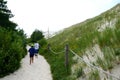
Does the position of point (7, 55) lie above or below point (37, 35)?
below

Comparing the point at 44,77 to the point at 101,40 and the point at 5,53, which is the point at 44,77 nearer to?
the point at 5,53

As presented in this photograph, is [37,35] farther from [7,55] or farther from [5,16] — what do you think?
[7,55]

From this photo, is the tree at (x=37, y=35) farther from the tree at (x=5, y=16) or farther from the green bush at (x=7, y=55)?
the green bush at (x=7, y=55)

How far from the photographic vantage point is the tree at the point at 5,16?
29938 mm

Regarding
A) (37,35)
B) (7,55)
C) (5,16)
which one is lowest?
(7,55)

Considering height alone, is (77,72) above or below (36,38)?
below

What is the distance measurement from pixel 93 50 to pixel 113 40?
4.31 ft

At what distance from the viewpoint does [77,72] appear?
11.0 meters

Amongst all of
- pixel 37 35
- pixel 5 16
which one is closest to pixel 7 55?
pixel 5 16

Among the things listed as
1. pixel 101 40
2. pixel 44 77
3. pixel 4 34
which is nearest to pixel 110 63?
pixel 101 40

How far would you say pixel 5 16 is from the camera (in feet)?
100

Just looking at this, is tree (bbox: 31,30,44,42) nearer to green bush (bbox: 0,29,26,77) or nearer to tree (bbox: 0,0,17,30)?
tree (bbox: 0,0,17,30)

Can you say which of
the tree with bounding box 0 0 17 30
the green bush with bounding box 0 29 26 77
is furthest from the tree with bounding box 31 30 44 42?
the green bush with bounding box 0 29 26 77

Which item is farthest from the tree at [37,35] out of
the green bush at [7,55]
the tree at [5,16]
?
the green bush at [7,55]
